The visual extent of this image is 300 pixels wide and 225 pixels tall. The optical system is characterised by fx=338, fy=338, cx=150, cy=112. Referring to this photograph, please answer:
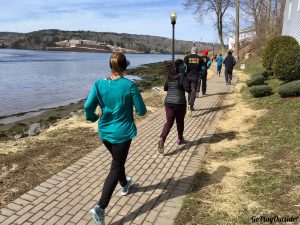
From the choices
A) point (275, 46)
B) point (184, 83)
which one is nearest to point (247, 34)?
point (275, 46)

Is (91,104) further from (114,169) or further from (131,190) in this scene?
(131,190)

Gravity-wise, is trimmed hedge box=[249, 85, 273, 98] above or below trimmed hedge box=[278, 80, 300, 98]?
below

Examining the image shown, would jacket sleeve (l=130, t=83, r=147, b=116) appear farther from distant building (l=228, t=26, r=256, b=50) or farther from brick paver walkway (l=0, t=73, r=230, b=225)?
distant building (l=228, t=26, r=256, b=50)

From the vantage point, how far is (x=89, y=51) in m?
199

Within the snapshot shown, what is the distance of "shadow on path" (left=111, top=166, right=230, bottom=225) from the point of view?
4.64m

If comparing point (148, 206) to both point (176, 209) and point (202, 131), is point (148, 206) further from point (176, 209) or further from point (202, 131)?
point (202, 131)

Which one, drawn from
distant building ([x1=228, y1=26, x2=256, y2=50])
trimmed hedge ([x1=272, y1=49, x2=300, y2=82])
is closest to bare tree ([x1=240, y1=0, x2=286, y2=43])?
distant building ([x1=228, y1=26, x2=256, y2=50])

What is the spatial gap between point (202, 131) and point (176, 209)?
4313 mm

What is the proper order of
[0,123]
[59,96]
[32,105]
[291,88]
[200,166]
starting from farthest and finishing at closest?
1. [59,96]
2. [32,105]
3. [0,123]
4. [291,88]
5. [200,166]

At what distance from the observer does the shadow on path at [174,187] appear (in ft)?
15.2

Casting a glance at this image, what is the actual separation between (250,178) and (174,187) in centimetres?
128

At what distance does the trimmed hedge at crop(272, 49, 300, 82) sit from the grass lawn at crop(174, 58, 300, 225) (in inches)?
140

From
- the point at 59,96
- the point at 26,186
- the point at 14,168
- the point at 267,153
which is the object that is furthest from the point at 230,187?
the point at 59,96

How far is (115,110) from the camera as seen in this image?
412 cm
